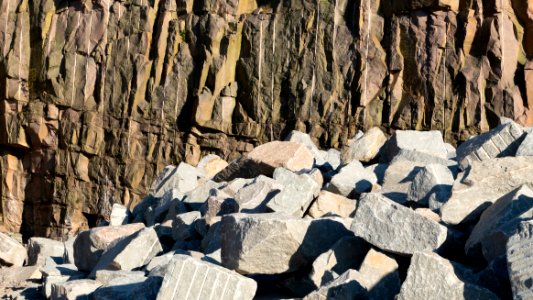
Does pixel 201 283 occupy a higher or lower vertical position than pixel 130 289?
higher

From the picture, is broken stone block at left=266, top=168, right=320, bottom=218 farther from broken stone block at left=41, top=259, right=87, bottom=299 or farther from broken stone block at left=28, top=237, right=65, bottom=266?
broken stone block at left=28, top=237, right=65, bottom=266

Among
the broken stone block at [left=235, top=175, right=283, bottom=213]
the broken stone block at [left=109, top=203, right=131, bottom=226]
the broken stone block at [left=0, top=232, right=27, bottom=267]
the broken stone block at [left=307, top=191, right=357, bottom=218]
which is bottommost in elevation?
the broken stone block at [left=0, top=232, right=27, bottom=267]

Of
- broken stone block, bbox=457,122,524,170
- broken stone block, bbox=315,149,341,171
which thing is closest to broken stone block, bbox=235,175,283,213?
broken stone block, bbox=315,149,341,171

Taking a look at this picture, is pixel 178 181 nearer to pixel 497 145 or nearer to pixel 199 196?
pixel 199 196

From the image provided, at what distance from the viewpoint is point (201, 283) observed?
4066 millimetres

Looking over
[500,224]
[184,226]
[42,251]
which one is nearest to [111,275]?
[184,226]

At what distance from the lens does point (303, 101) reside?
51.1 ft

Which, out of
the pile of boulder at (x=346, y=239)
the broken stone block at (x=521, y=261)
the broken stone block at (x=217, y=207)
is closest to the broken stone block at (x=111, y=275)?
the pile of boulder at (x=346, y=239)

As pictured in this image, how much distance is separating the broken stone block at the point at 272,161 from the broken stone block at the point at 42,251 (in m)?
1.93

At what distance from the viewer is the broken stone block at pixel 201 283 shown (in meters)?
4.05

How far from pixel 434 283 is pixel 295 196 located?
6.78 feet

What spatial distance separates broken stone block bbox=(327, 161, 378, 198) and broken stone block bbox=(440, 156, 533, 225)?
1.27 meters

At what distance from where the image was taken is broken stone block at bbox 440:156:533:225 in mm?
4223

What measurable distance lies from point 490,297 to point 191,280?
59.0 inches
